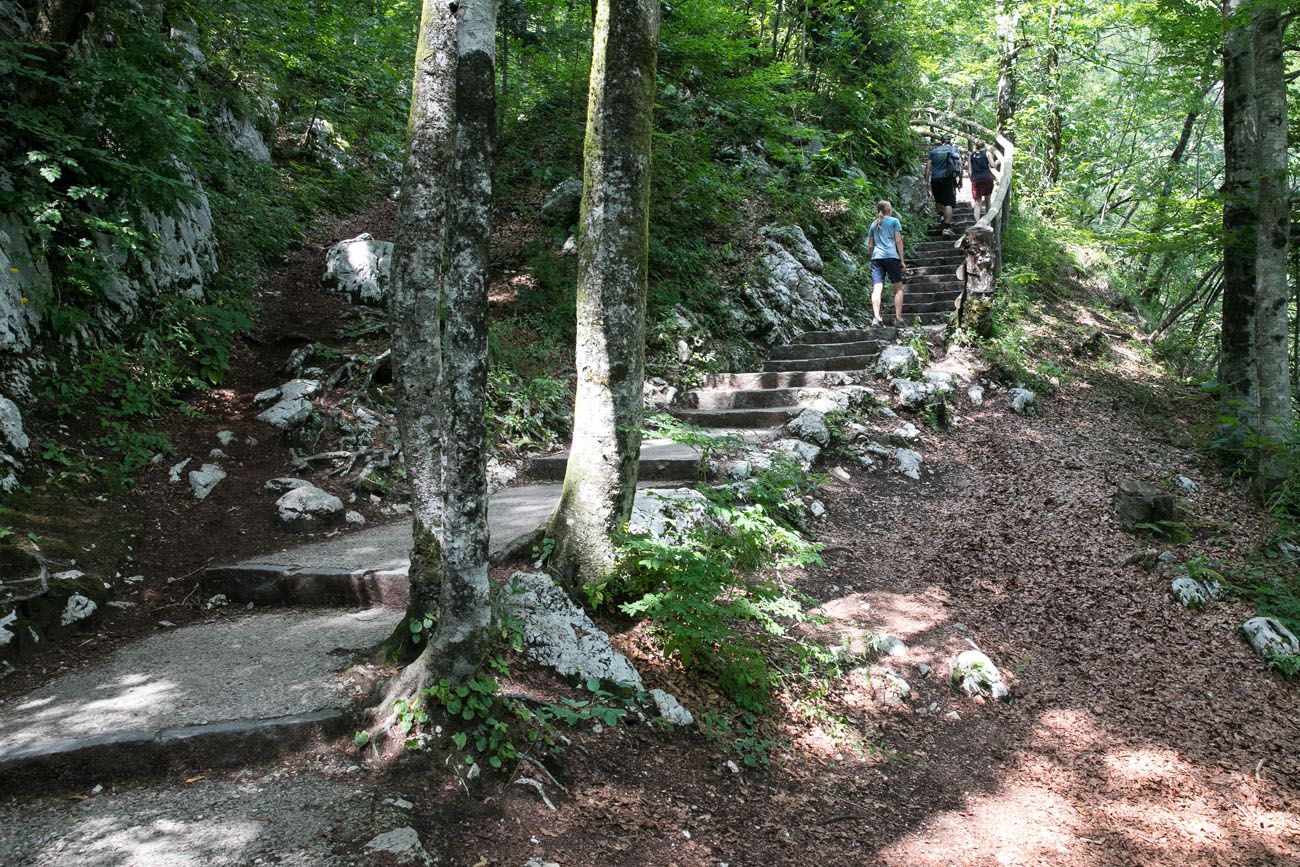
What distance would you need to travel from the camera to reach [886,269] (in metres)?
10.9

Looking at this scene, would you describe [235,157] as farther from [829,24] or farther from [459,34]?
[829,24]

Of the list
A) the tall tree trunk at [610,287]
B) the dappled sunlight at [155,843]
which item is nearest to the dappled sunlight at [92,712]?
the dappled sunlight at [155,843]

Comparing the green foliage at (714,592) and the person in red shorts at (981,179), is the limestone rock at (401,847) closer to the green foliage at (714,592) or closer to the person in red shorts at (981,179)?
the green foliage at (714,592)

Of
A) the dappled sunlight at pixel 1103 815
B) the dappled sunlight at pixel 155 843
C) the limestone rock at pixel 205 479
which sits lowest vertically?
the dappled sunlight at pixel 1103 815

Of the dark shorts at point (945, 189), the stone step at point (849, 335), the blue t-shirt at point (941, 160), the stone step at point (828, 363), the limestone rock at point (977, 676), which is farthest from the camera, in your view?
the dark shorts at point (945, 189)

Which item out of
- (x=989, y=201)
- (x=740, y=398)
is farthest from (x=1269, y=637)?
(x=989, y=201)

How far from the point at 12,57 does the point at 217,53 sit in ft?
22.3

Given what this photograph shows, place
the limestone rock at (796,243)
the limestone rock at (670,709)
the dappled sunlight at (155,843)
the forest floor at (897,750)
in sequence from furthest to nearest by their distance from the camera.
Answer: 1. the limestone rock at (796,243)
2. the limestone rock at (670,709)
3. the forest floor at (897,750)
4. the dappled sunlight at (155,843)

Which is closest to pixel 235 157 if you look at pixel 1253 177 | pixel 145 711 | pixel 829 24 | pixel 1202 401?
pixel 145 711

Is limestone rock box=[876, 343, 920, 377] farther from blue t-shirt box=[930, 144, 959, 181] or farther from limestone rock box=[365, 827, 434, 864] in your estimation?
limestone rock box=[365, 827, 434, 864]

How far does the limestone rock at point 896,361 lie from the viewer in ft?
31.7

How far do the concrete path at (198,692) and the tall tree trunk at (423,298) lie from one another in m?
0.51

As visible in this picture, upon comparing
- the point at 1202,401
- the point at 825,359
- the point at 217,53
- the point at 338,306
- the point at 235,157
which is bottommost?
the point at 1202,401

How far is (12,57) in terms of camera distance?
5496mm
